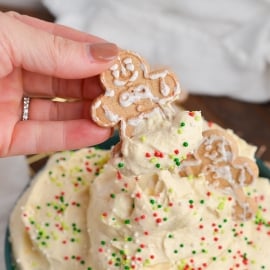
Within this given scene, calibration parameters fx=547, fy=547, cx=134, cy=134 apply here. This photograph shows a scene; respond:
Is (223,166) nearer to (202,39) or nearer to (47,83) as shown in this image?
(47,83)

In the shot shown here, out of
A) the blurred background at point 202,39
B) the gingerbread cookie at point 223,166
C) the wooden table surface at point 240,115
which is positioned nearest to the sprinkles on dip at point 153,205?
the gingerbread cookie at point 223,166

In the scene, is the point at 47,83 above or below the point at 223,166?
above

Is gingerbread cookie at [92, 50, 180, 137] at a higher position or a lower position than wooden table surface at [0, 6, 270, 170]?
higher

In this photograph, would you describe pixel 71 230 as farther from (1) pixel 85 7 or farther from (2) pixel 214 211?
(1) pixel 85 7

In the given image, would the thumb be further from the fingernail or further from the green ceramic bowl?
the green ceramic bowl

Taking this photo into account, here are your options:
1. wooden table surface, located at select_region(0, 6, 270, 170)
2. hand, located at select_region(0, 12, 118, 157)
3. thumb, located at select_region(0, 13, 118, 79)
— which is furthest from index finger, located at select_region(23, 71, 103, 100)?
wooden table surface, located at select_region(0, 6, 270, 170)

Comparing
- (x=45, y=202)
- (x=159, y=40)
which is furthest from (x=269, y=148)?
(x=45, y=202)

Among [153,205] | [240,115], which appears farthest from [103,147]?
[240,115]
